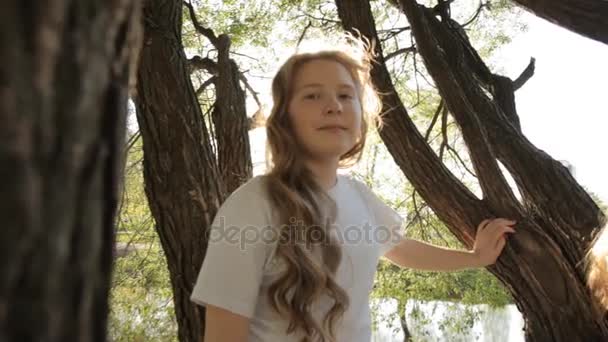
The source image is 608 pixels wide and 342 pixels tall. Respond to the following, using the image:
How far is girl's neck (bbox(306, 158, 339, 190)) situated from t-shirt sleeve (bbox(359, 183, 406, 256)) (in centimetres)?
21

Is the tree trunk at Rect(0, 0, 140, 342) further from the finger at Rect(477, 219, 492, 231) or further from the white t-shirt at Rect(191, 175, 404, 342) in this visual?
the finger at Rect(477, 219, 492, 231)

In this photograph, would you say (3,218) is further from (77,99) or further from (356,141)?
(356,141)

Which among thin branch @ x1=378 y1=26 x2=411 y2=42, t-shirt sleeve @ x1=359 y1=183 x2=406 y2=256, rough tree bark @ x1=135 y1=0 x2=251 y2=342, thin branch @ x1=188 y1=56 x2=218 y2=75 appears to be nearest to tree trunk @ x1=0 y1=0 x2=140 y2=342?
t-shirt sleeve @ x1=359 y1=183 x2=406 y2=256

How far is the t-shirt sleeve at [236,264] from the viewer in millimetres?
1837

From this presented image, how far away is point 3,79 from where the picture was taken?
48cm

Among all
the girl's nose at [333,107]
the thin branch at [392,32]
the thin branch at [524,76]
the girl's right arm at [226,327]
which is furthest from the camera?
the thin branch at [392,32]

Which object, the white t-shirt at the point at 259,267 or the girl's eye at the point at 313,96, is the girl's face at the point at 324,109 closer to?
the girl's eye at the point at 313,96

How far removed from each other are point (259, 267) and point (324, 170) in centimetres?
41

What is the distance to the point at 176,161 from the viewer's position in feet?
8.46

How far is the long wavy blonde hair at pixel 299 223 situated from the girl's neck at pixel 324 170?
50mm

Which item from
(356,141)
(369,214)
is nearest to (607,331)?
(369,214)

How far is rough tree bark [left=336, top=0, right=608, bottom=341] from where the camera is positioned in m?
2.48

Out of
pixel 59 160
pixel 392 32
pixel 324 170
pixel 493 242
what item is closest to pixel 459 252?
pixel 493 242

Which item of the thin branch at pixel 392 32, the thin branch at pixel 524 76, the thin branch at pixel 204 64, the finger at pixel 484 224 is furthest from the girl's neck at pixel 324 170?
the thin branch at pixel 392 32
